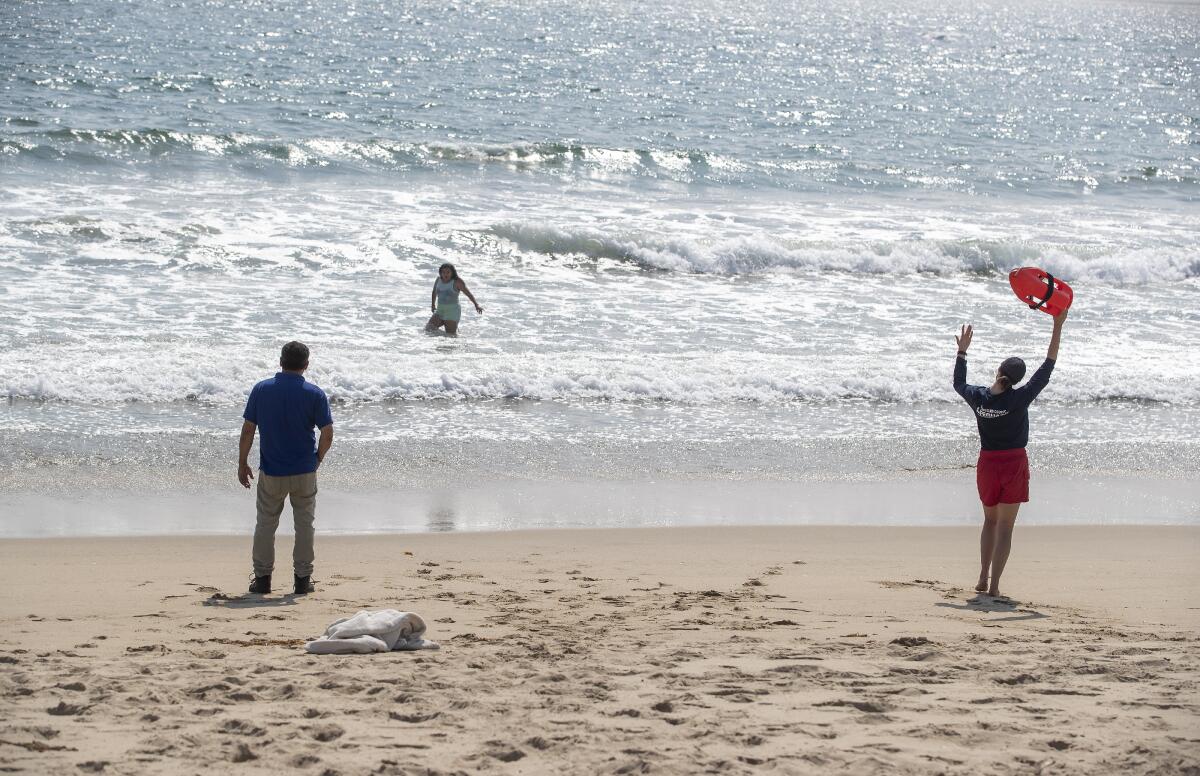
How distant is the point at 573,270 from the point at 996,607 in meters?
12.3

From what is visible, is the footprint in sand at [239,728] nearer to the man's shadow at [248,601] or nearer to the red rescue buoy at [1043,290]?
the man's shadow at [248,601]

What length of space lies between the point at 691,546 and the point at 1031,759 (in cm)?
401

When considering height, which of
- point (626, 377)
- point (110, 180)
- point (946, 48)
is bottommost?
point (626, 377)

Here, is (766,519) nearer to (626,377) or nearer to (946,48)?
(626,377)

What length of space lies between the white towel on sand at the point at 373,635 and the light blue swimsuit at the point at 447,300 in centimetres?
847

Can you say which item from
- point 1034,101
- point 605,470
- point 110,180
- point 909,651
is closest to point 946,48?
point 1034,101

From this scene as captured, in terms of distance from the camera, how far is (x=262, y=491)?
22.4 ft

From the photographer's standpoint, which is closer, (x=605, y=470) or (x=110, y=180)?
(x=605, y=470)

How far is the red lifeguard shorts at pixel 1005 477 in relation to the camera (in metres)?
7.09

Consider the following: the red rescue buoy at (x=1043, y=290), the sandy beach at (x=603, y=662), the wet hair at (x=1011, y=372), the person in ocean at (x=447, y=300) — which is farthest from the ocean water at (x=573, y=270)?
the red rescue buoy at (x=1043, y=290)

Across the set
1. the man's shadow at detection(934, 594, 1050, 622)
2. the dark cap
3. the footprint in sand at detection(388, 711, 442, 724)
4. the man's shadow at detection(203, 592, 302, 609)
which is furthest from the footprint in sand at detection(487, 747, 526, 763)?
the dark cap

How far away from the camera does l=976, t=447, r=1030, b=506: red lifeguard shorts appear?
7.09m

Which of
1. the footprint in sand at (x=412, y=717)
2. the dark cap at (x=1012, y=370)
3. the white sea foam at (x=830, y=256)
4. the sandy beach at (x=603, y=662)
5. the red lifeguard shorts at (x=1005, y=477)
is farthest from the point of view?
the white sea foam at (x=830, y=256)

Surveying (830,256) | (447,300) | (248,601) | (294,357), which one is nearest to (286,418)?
(294,357)
